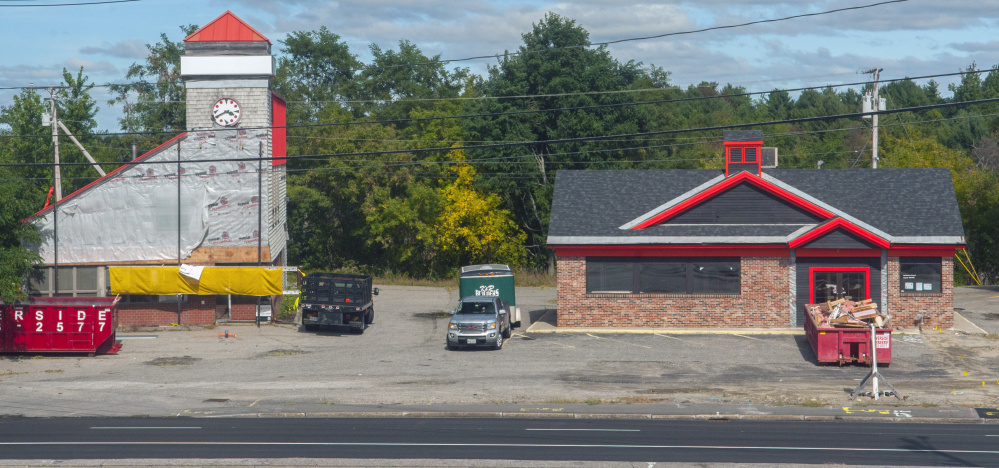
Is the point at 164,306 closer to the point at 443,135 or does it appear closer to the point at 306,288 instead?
the point at 306,288

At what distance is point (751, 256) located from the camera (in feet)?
112

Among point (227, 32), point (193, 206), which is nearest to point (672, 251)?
point (193, 206)

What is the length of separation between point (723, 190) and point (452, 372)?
1513 centimetres

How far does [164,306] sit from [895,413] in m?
28.2

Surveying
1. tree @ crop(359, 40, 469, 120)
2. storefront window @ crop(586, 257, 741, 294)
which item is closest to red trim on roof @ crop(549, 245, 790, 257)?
storefront window @ crop(586, 257, 741, 294)

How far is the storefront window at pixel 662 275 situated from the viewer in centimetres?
3444

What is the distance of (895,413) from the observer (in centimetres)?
→ 2017

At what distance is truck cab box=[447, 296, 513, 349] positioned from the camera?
30.1 metres

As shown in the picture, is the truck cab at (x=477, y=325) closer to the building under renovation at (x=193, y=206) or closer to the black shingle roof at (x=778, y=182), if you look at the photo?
the black shingle roof at (x=778, y=182)

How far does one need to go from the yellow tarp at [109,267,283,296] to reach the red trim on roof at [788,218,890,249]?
811 inches

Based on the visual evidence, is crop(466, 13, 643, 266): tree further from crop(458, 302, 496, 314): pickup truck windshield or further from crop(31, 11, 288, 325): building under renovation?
crop(458, 302, 496, 314): pickup truck windshield

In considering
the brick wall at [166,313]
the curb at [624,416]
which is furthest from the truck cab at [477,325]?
the brick wall at [166,313]

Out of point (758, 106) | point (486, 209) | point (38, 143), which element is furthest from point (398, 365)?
point (758, 106)

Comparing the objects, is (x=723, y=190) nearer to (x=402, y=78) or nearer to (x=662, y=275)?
(x=662, y=275)
